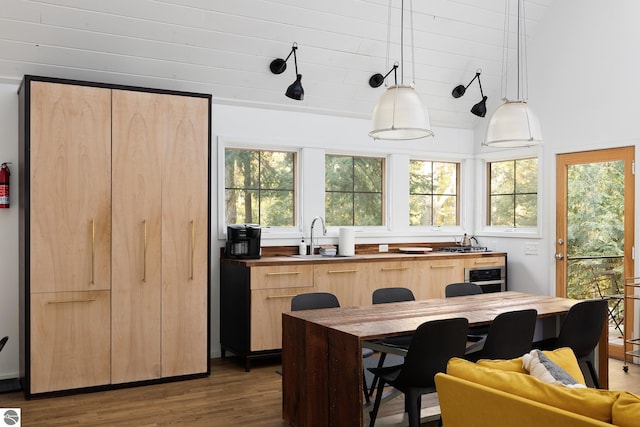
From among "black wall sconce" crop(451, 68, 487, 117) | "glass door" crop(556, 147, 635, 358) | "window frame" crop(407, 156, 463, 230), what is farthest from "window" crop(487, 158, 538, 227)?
"black wall sconce" crop(451, 68, 487, 117)

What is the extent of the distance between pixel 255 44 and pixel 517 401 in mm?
4063

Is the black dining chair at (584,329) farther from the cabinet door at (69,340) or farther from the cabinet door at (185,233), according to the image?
the cabinet door at (69,340)

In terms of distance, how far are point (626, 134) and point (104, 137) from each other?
4.69m

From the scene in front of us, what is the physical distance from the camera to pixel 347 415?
3.21m

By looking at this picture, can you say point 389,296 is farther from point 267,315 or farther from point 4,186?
point 4,186

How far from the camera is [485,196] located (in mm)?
7344

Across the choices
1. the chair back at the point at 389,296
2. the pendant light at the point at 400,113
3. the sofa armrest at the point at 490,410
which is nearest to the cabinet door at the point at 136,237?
the chair back at the point at 389,296

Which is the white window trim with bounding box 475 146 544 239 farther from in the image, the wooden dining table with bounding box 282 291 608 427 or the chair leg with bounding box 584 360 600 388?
the chair leg with bounding box 584 360 600 388

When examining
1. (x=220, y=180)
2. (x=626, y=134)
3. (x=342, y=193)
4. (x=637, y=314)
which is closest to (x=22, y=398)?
(x=220, y=180)

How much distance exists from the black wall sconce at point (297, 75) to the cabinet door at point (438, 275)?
2.22 metres

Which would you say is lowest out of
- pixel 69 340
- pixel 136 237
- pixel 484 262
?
pixel 69 340

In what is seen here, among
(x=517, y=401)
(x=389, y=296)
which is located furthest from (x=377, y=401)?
(x=517, y=401)

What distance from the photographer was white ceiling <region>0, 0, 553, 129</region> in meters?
4.63

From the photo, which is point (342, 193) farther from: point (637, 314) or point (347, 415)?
point (347, 415)
